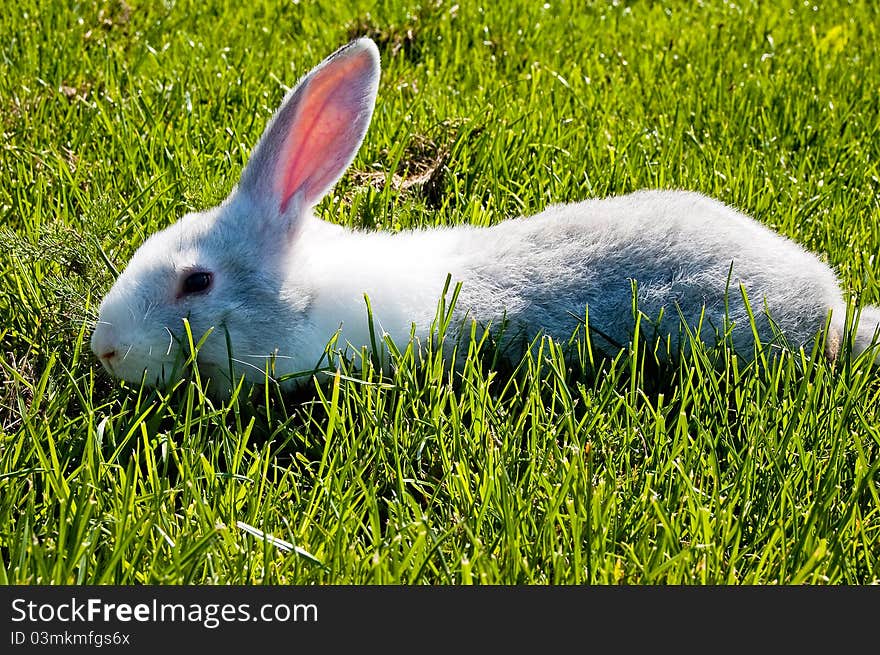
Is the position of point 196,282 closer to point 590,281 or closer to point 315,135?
point 315,135

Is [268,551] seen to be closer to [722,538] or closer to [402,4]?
[722,538]

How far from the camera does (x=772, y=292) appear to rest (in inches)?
122

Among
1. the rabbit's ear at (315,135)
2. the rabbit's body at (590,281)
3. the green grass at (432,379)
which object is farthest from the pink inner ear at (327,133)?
the green grass at (432,379)

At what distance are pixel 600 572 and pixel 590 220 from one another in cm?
130

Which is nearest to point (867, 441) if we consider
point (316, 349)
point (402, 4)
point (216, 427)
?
point (316, 349)

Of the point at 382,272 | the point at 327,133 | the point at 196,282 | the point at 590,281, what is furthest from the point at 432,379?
the point at 327,133

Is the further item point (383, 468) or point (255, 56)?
point (255, 56)

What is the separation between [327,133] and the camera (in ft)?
10.5

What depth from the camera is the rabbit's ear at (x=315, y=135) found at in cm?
312

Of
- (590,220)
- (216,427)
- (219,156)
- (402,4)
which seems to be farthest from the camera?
(402,4)

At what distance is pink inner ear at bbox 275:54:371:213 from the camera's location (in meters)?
3.15

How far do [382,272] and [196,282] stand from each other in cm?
52

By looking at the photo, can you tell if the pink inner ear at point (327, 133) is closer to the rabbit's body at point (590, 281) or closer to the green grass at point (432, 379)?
the rabbit's body at point (590, 281)

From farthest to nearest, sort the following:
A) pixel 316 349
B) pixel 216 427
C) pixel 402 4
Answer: pixel 402 4 → pixel 316 349 → pixel 216 427
